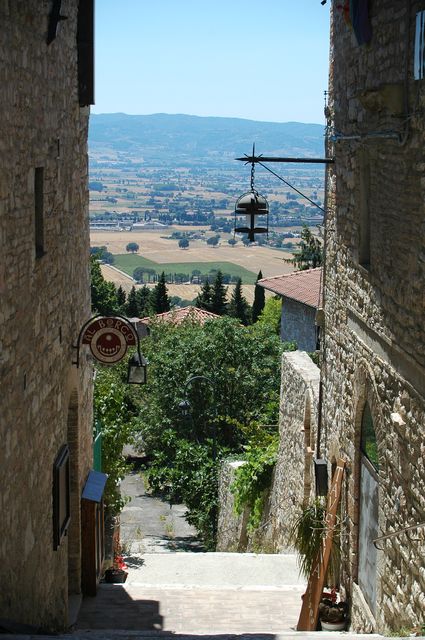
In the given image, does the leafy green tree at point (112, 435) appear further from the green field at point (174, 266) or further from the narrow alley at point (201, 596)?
the green field at point (174, 266)

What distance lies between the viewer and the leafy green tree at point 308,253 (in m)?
48.6

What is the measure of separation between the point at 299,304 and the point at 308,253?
11.6 meters

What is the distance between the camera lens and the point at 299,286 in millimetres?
39438

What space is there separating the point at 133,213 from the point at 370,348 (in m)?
186

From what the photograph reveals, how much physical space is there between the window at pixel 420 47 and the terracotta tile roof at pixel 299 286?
95.5 ft

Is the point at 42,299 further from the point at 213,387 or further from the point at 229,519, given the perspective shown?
the point at 213,387

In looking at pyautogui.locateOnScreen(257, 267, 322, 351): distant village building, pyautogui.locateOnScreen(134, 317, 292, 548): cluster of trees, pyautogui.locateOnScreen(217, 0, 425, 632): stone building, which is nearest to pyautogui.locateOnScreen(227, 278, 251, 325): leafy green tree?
pyautogui.locateOnScreen(257, 267, 322, 351): distant village building

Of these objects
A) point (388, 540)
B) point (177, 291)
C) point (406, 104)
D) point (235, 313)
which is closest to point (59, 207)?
point (406, 104)

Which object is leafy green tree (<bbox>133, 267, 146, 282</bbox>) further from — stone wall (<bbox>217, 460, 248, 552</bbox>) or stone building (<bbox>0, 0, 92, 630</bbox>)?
stone building (<bbox>0, 0, 92, 630</bbox>)

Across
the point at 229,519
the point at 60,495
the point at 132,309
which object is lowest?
the point at 132,309

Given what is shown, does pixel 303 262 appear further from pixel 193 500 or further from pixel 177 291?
pixel 177 291

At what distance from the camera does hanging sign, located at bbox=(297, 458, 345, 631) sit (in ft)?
32.2

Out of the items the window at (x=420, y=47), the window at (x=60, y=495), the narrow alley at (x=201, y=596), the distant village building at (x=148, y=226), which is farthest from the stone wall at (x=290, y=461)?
the distant village building at (x=148, y=226)

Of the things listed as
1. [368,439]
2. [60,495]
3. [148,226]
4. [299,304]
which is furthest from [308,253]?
[148,226]
